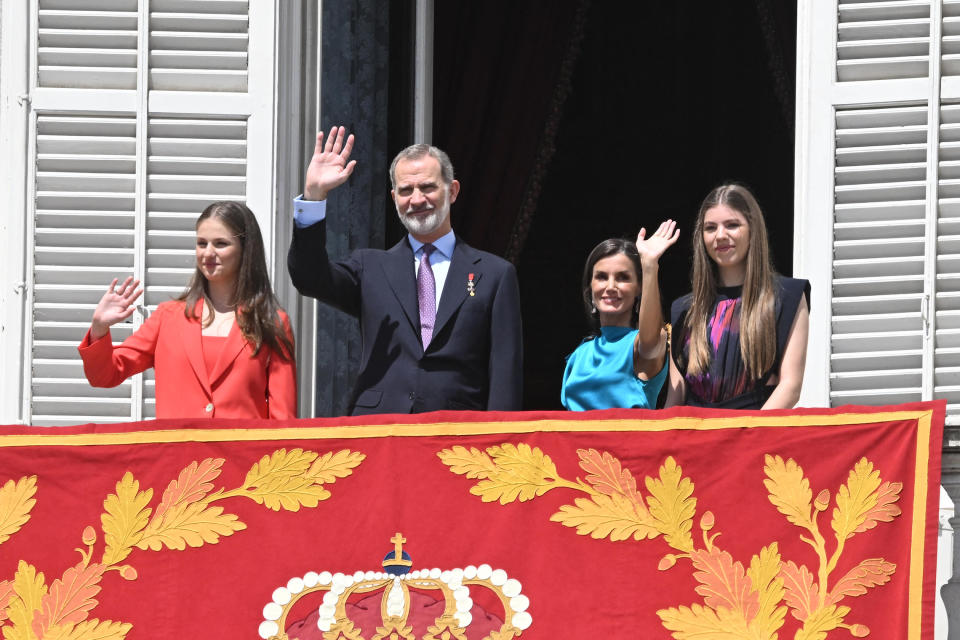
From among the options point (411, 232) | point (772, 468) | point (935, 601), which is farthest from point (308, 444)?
point (935, 601)

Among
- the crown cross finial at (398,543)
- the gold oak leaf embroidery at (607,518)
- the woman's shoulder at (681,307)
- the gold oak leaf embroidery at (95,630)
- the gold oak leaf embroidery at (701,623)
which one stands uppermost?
the woman's shoulder at (681,307)

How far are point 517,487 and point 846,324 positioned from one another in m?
1.49

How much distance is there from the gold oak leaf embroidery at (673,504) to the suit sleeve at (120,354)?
169cm

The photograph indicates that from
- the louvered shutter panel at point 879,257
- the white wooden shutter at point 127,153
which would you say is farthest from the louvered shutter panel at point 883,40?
the white wooden shutter at point 127,153

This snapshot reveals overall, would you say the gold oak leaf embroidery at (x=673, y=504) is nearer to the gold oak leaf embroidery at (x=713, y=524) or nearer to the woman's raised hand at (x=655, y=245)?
the gold oak leaf embroidery at (x=713, y=524)

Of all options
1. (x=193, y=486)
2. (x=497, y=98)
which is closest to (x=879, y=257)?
(x=193, y=486)

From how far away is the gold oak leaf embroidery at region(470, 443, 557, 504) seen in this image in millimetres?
5422

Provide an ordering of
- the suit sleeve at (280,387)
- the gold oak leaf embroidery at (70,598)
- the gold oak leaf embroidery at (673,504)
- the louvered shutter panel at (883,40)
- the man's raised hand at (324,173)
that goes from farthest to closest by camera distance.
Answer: the louvered shutter panel at (883,40), the suit sleeve at (280,387), the man's raised hand at (324,173), the gold oak leaf embroidery at (70,598), the gold oak leaf embroidery at (673,504)

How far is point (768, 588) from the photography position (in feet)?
17.3

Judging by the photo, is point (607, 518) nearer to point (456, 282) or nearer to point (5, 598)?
point (456, 282)

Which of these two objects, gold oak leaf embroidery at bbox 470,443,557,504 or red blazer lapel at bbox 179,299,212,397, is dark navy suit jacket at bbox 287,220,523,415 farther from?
red blazer lapel at bbox 179,299,212,397

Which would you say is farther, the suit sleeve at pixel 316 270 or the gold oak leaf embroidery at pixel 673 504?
the suit sleeve at pixel 316 270

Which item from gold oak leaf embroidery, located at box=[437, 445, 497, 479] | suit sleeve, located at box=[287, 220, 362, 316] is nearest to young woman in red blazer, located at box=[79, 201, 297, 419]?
suit sleeve, located at box=[287, 220, 362, 316]

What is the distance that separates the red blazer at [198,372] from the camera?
577cm
